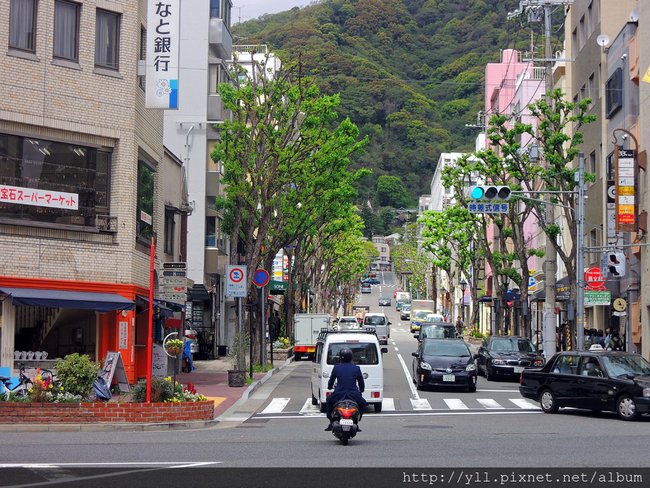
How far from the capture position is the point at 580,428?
20.4 metres

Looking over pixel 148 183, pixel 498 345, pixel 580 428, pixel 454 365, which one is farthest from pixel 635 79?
pixel 580 428

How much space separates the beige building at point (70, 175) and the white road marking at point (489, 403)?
10059mm

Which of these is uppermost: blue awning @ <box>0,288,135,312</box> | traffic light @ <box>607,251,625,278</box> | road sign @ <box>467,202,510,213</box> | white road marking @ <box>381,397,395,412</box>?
road sign @ <box>467,202,510,213</box>

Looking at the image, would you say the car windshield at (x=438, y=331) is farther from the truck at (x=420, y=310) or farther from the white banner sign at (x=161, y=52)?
the truck at (x=420, y=310)

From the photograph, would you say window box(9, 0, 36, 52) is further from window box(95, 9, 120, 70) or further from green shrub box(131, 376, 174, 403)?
green shrub box(131, 376, 174, 403)

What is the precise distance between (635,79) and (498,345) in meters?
11.8

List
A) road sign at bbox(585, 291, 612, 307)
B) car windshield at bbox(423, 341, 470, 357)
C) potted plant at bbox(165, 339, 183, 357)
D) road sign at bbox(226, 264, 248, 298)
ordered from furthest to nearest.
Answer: road sign at bbox(585, 291, 612, 307)
road sign at bbox(226, 264, 248, 298)
car windshield at bbox(423, 341, 470, 357)
potted plant at bbox(165, 339, 183, 357)

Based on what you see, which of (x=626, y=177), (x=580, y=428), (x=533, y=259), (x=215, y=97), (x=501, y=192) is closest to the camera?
(x=580, y=428)

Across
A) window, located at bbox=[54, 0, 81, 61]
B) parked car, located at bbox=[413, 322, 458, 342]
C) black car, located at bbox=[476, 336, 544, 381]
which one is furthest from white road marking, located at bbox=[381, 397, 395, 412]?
parked car, located at bbox=[413, 322, 458, 342]

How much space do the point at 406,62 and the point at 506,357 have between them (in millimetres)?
128238

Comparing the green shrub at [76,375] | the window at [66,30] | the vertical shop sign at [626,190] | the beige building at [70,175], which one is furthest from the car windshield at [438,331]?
the green shrub at [76,375]

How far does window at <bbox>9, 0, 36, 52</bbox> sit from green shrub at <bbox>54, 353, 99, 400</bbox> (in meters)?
9.97

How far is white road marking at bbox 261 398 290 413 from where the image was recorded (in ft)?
86.8
